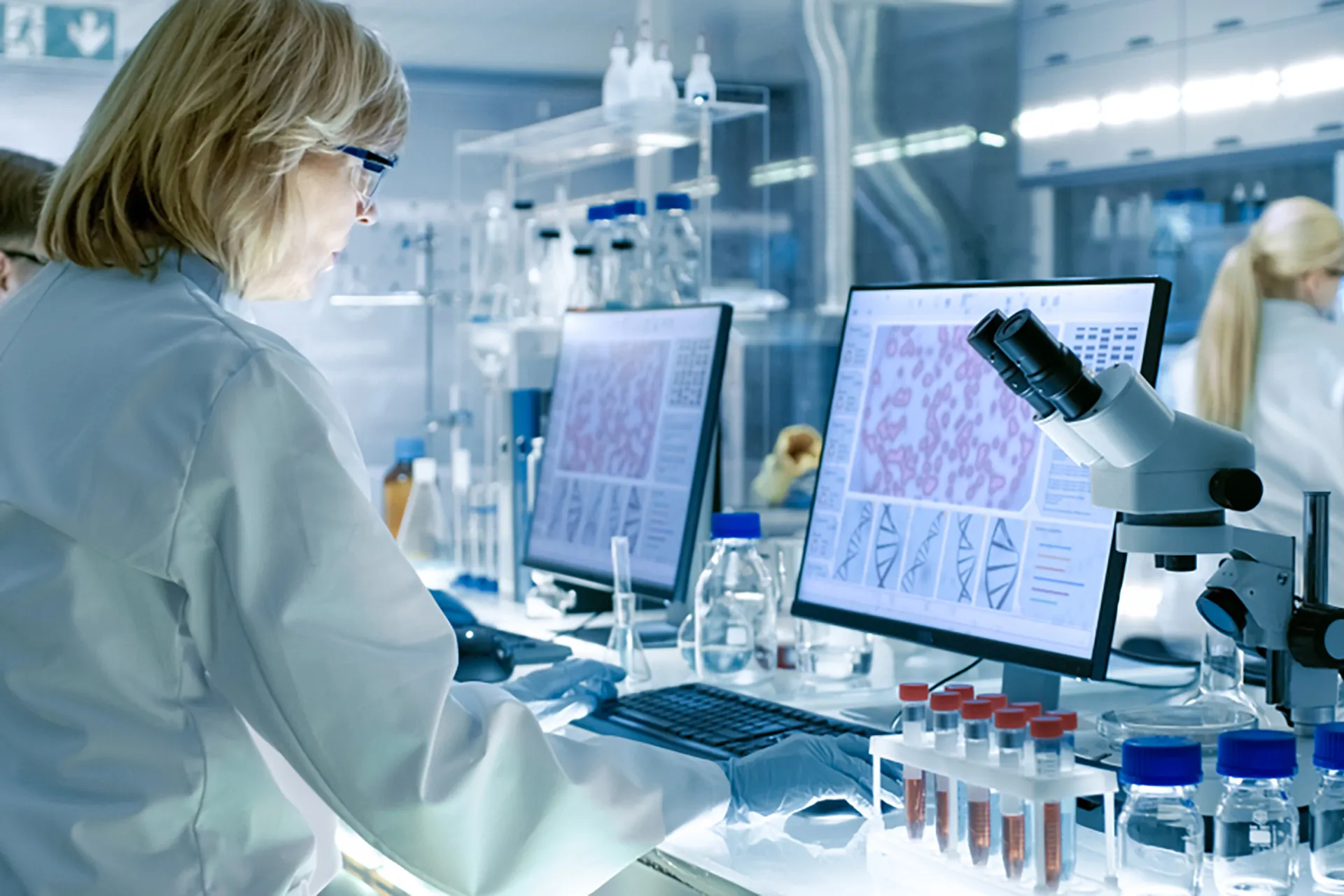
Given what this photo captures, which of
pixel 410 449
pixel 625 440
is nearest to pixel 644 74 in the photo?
pixel 410 449

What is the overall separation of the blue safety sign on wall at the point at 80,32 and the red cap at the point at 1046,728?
12.6 ft

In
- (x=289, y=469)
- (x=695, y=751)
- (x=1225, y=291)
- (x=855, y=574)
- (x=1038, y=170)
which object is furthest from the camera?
(x=1038, y=170)

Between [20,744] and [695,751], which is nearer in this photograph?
[20,744]

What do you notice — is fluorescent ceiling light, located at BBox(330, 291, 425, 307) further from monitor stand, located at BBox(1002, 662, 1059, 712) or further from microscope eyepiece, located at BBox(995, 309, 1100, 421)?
microscope eyepiece, located at BBox(995, 309, 1100, 421)

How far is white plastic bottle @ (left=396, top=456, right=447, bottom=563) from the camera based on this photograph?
2836mm

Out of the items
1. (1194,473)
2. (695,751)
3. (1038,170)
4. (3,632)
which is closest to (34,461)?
(3,632)

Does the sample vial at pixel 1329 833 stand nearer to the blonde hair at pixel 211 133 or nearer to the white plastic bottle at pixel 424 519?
the blonde hair at pixel 211 133

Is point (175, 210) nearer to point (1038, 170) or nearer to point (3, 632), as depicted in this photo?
point (3, 632)

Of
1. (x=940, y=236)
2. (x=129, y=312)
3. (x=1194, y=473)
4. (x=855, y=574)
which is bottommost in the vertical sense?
(x=855, y=574)

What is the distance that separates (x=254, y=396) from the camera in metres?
0.96

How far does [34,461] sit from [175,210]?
210 mm

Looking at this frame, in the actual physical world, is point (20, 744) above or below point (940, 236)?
below

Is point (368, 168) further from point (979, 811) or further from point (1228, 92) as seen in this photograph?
point (1228, 92)

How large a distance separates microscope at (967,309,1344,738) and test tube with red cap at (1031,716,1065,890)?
16 centimetres
